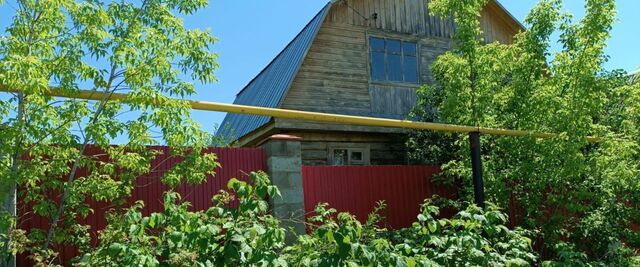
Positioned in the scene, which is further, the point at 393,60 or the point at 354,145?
the point at 393,60

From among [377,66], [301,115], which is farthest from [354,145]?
[301,115]

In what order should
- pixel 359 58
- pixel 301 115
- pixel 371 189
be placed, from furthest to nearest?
pixel 359 58 < pixel 371 189 < pixel 301 115

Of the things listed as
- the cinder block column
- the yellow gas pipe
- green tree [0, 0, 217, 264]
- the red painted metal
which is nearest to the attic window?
the yellow gas pipe

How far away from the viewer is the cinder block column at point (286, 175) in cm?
604

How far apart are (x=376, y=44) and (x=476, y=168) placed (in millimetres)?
5751

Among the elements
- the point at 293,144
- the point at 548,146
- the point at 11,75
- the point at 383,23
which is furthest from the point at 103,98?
the point at 383,23

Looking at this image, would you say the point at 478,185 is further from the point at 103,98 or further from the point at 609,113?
the point at 103,98

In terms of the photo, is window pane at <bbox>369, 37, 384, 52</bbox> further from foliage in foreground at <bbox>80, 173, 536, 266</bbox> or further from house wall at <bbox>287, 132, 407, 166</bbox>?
foliage in foreground at <bbox>80, 173, 536, 266</bbox>

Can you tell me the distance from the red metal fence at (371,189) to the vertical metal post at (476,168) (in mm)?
1017

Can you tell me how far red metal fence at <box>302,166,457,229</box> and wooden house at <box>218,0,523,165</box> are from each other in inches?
127

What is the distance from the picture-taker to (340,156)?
36.9 feet

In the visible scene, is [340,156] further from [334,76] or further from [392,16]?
[392,16]

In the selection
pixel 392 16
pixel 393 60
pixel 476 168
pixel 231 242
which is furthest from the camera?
pixel 392 16

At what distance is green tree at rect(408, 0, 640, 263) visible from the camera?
657cm
